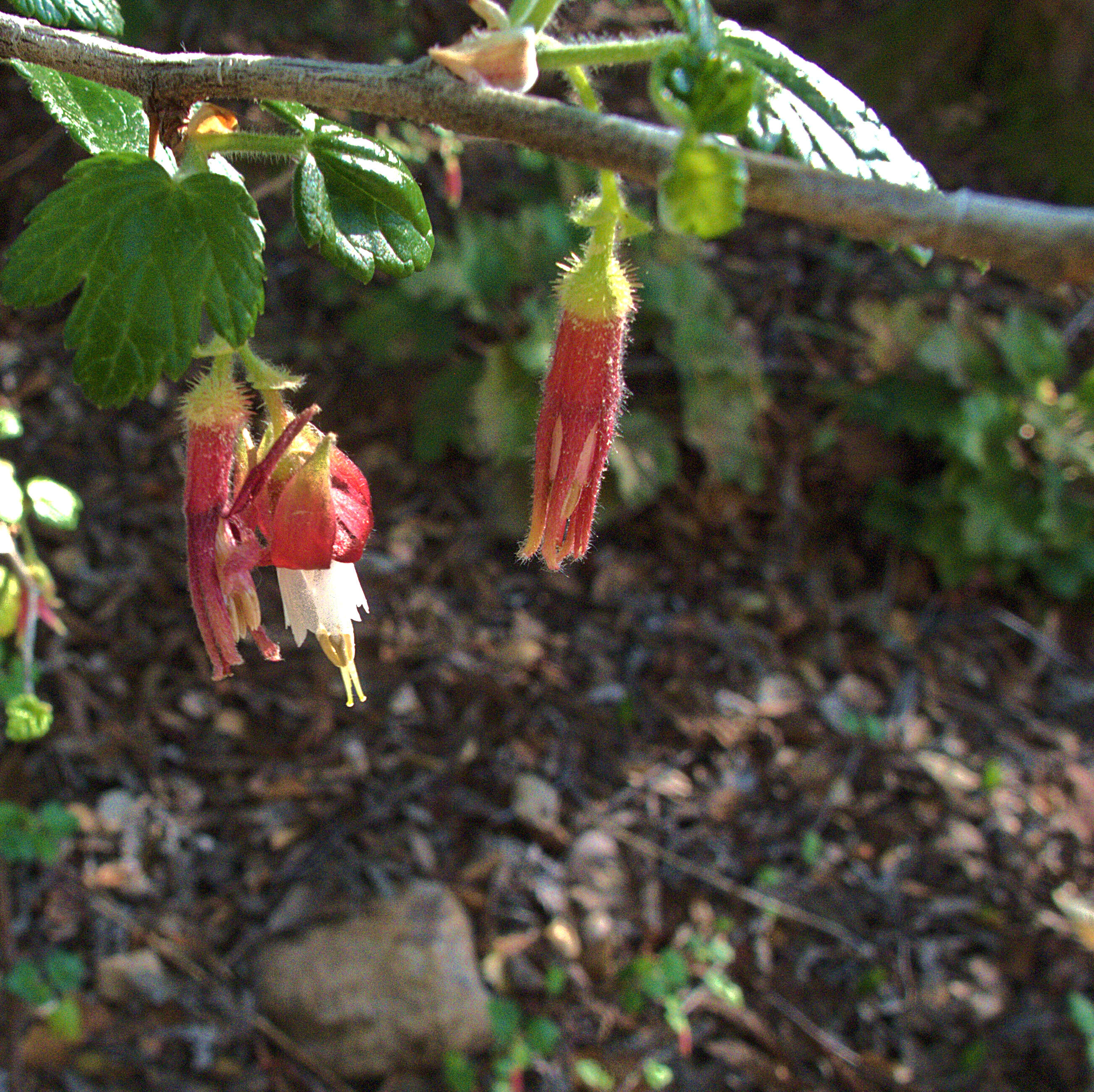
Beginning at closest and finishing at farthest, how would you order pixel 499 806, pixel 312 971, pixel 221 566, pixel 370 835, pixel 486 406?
pixel 221 566
pixel 312 971
pixel 370 835
pixel 499 806
pixel 486 406

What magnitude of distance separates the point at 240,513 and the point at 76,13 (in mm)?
459

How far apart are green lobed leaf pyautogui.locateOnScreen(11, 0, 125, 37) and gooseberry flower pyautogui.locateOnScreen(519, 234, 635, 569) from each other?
47cm

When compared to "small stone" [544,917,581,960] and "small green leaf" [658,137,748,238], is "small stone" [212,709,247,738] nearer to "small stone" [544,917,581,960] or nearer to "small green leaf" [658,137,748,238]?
"small stone" [544,917,581,960]

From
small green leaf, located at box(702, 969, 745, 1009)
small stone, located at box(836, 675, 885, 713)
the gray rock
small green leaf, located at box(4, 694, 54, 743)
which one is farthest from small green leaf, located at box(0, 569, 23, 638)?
small stone, located at box(836, 675, 885, 713)

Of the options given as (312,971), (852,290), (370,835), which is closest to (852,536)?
(852,290)

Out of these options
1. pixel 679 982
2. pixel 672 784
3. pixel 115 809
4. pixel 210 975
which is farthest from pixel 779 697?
pixel 115 809

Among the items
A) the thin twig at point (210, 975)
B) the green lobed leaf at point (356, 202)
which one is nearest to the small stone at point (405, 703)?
the thin twig at point (210, 975)

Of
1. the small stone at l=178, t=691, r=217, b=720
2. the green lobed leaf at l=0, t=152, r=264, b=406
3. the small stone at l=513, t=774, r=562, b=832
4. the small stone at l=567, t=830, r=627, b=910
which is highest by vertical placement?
the green lobed leaf at l=0, t=152, r=264, b=406

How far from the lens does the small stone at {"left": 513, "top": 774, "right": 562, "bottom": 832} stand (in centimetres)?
249

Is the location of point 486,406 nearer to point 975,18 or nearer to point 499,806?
point 499,806

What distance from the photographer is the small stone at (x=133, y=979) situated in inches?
77.9

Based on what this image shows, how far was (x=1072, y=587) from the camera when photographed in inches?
132

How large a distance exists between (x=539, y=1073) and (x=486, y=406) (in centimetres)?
173

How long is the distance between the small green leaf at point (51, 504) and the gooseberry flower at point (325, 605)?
0.49 metres
